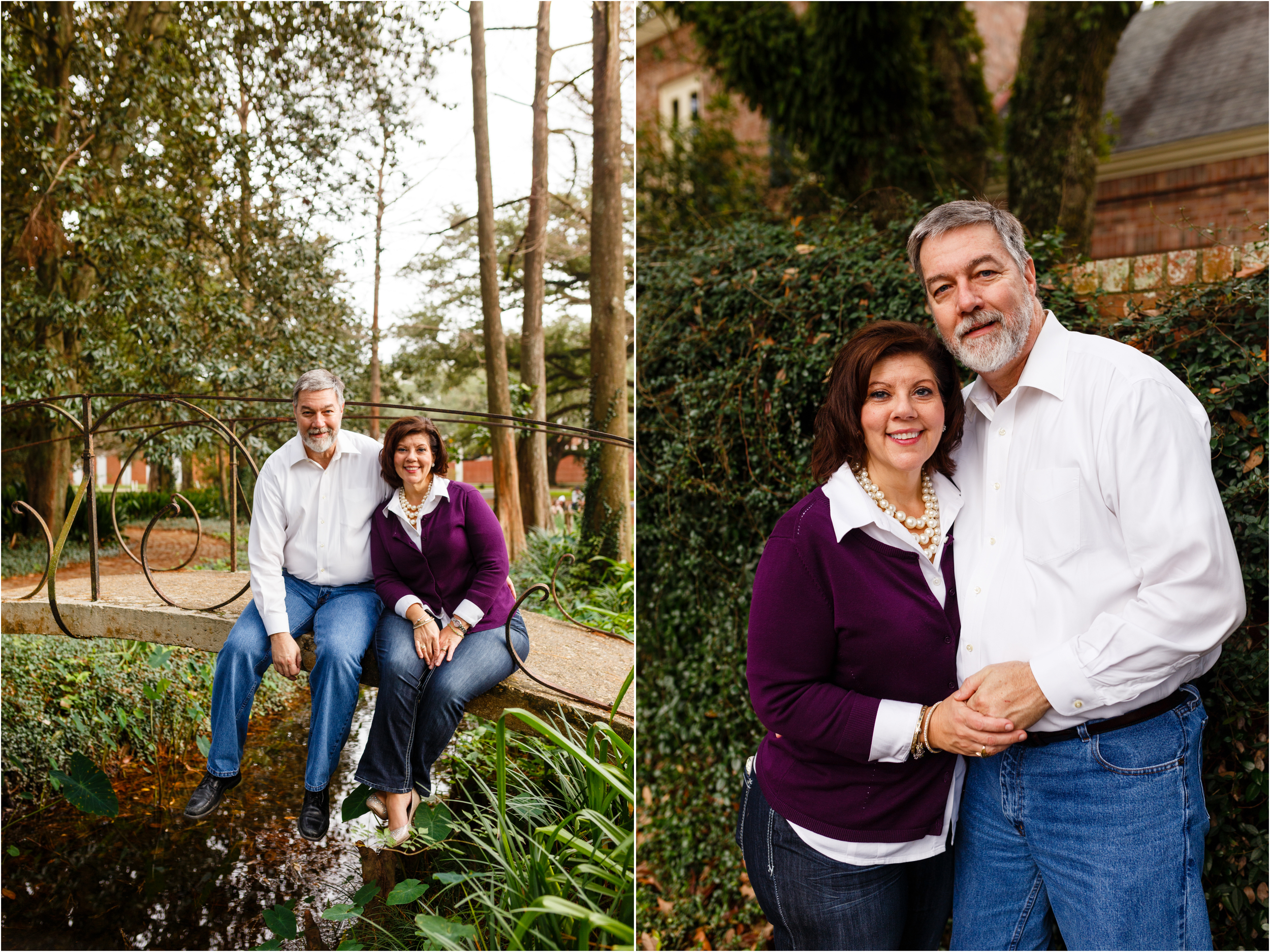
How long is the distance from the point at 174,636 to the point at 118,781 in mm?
622

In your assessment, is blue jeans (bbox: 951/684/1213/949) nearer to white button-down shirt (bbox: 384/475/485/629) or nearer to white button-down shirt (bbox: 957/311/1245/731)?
white button-down shirt (bbox: 957/311/1245/731)

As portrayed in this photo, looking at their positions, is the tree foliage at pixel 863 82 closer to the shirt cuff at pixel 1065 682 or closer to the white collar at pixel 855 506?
the white collar at pixel 855 506

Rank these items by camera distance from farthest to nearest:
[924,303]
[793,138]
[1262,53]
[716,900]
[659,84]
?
[659,84], [1262,53], [793,138], [716,900], [924,303]

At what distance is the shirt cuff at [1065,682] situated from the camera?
150 cm

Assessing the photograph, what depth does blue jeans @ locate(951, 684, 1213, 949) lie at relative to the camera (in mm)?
Result: 1562

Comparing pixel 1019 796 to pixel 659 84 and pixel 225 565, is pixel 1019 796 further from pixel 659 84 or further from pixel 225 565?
pixel 659 84

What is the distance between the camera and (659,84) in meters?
10.3

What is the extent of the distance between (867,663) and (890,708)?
0.10 meters

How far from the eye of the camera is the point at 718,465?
3.12 m

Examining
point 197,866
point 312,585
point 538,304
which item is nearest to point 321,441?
point 312,585

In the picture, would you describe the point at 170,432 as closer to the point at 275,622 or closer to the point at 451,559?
the point at 275,622

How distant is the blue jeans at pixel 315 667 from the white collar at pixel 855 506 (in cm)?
150

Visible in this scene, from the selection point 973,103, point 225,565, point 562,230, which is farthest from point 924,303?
point 973,103

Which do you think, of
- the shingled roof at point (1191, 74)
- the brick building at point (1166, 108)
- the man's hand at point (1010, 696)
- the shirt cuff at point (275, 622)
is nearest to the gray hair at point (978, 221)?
the man's hand at point (1010, 696)
